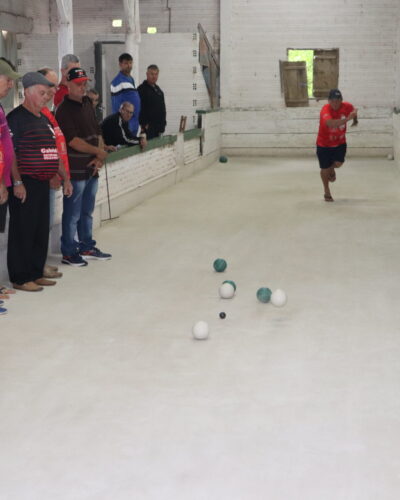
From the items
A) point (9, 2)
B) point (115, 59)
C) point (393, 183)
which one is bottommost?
point (393, 183)

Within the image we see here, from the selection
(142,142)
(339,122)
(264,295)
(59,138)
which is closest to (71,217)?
(59,138)

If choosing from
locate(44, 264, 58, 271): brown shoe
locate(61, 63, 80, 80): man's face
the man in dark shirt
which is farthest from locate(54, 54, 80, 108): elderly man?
the man in dark shirt

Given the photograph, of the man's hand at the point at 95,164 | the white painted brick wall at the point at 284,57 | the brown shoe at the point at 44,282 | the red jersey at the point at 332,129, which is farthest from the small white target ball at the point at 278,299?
the white painted brick wall at the point at 284,57

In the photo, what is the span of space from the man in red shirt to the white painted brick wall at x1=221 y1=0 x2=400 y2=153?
7.74 metres

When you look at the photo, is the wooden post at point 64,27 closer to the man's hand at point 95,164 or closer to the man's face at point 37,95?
the man's hand at point 95,164

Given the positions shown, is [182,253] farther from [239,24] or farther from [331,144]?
[239,24]

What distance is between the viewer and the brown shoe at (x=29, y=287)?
608 cm

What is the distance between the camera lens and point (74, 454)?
3350 mm

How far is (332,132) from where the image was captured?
1033 cm

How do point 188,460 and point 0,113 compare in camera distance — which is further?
point 0,113

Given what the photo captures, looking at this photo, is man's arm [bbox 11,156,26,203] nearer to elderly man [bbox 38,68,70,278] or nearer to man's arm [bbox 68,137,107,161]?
elderly man [bbox 38,68,70,278]

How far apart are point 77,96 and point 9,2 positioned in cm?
1117

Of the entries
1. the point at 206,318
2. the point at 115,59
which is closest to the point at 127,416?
the point at 206,318

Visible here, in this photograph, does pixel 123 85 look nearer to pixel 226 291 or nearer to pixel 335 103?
pixel 335 103
